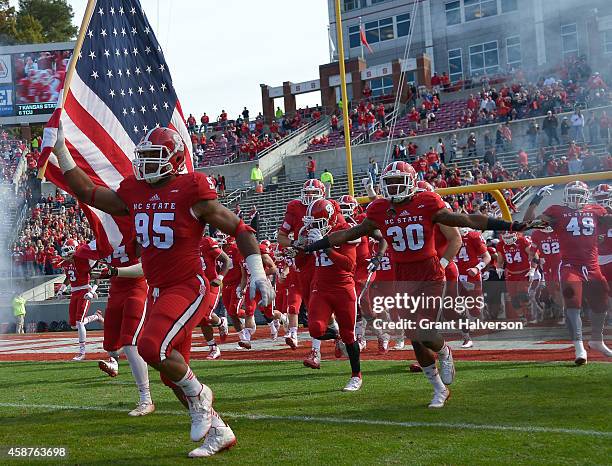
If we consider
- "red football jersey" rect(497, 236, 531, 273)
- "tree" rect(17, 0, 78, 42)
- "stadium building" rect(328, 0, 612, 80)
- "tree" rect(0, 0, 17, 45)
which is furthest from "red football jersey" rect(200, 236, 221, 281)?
"tree" rect(17, 0, 78, 42)

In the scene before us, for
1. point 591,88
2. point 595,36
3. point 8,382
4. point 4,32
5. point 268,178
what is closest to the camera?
point 8,382

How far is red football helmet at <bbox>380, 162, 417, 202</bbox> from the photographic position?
21.9 feet

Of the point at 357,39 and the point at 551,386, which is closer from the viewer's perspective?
the point at 551,386

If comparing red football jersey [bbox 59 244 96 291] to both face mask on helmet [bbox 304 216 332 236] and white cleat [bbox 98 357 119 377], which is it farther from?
face mask on helmet [bbox 304 216 332 236]

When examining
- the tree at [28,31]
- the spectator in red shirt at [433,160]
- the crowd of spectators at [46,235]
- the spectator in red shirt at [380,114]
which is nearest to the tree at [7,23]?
the tree at [28,31]

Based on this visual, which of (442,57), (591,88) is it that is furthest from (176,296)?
(442,57)

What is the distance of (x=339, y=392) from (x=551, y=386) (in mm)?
1791

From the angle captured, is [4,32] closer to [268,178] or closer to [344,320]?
[268,178]

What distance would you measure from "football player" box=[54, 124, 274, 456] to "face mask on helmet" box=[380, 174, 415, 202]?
188 cm

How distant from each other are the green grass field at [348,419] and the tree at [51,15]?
2020 inches

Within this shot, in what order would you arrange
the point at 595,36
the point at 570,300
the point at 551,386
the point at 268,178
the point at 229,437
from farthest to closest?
the point at 268,178, the point at 595,36, the point at 570,300, the point at 551,386, the point at 229,437

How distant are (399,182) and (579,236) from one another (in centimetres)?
317

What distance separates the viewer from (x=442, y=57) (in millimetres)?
38062

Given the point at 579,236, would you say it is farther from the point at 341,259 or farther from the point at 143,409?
the point at 143,409
